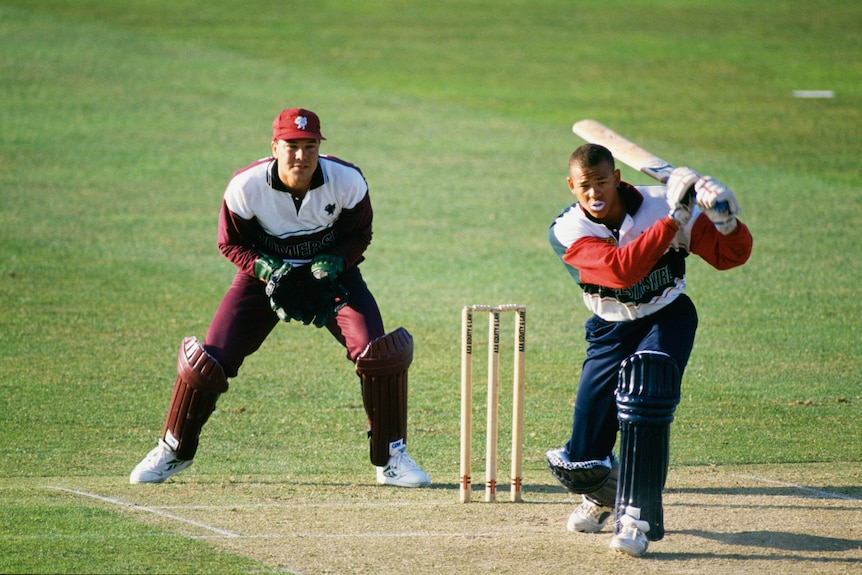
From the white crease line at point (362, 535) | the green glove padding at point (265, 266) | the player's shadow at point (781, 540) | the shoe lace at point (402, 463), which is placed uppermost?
the green glove padding at point (265, 266)

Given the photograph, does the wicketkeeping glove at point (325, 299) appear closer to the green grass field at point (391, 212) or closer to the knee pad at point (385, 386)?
the knee pad at point (385, 386)

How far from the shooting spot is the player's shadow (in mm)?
5125

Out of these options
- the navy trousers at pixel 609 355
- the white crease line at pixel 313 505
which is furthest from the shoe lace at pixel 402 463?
the navy trousers at pixel 609 355

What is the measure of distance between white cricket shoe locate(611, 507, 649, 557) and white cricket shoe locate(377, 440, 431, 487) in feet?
4.75

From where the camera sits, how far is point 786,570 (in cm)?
483

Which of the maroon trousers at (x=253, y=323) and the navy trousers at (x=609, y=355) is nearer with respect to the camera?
the navy trousers at (x=609, y=355)

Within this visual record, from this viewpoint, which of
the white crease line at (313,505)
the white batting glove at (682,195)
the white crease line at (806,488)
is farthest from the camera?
the white crease line at (806,488)

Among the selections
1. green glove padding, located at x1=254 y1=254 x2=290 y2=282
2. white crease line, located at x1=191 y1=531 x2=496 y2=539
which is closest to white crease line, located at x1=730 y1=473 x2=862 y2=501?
white crease line, located at x1=191 y1=531 x2=496 y2=539

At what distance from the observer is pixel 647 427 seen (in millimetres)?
4922

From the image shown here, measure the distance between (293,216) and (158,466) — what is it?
1.50 meters

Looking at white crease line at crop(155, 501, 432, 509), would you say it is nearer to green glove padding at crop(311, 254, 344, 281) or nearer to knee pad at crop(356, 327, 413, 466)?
knee pad at crop(356, 327, 413, 466)

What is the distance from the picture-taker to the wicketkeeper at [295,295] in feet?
19.9

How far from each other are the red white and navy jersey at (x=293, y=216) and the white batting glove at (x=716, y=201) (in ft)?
6.91

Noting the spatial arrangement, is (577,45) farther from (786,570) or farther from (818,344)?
A: (786,570)
